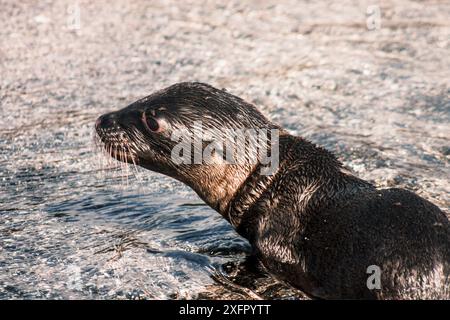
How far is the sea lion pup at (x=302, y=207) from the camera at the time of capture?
16.2 feet

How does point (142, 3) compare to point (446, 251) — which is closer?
point (446, 251)

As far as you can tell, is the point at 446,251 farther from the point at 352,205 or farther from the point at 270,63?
the point at 270,63

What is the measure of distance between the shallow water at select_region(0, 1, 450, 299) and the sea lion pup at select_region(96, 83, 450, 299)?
320 mm

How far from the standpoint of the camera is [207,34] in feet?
38.0

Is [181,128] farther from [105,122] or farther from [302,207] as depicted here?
[302,207]

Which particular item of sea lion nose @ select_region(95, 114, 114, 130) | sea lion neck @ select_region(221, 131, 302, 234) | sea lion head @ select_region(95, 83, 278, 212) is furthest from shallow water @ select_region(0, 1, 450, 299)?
sea lion nose @ select_region(95, 114, 114, 130)

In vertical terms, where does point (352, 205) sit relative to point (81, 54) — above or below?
below

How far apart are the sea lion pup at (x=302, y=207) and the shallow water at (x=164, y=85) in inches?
12.6

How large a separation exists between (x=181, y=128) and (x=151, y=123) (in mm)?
223

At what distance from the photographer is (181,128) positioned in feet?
19.1

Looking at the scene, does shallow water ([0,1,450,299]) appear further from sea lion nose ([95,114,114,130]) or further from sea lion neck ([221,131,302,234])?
sea lion nose ([95,114,114,130])

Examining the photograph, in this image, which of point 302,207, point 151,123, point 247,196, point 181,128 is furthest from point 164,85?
point 302,207
